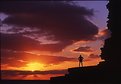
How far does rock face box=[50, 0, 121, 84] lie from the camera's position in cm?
4738

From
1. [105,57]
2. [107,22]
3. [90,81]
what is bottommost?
[90,81]

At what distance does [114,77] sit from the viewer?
46969 mm

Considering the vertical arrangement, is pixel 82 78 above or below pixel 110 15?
below

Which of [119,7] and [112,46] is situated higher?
[119,7]

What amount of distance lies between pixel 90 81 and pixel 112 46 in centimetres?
639

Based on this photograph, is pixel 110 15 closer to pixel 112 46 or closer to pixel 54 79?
pixel 112 46

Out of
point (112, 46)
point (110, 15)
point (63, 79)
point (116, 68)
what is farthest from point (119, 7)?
point (63, 79)

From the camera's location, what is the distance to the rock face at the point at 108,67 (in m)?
47.4

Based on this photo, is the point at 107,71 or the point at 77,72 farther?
the point at 77,72

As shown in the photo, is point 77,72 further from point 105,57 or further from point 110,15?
point 110,15


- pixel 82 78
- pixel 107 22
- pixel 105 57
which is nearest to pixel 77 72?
pixel 82 78

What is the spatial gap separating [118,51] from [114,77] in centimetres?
454

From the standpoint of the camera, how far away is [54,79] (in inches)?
2076

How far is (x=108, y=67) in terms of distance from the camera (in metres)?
47.6
